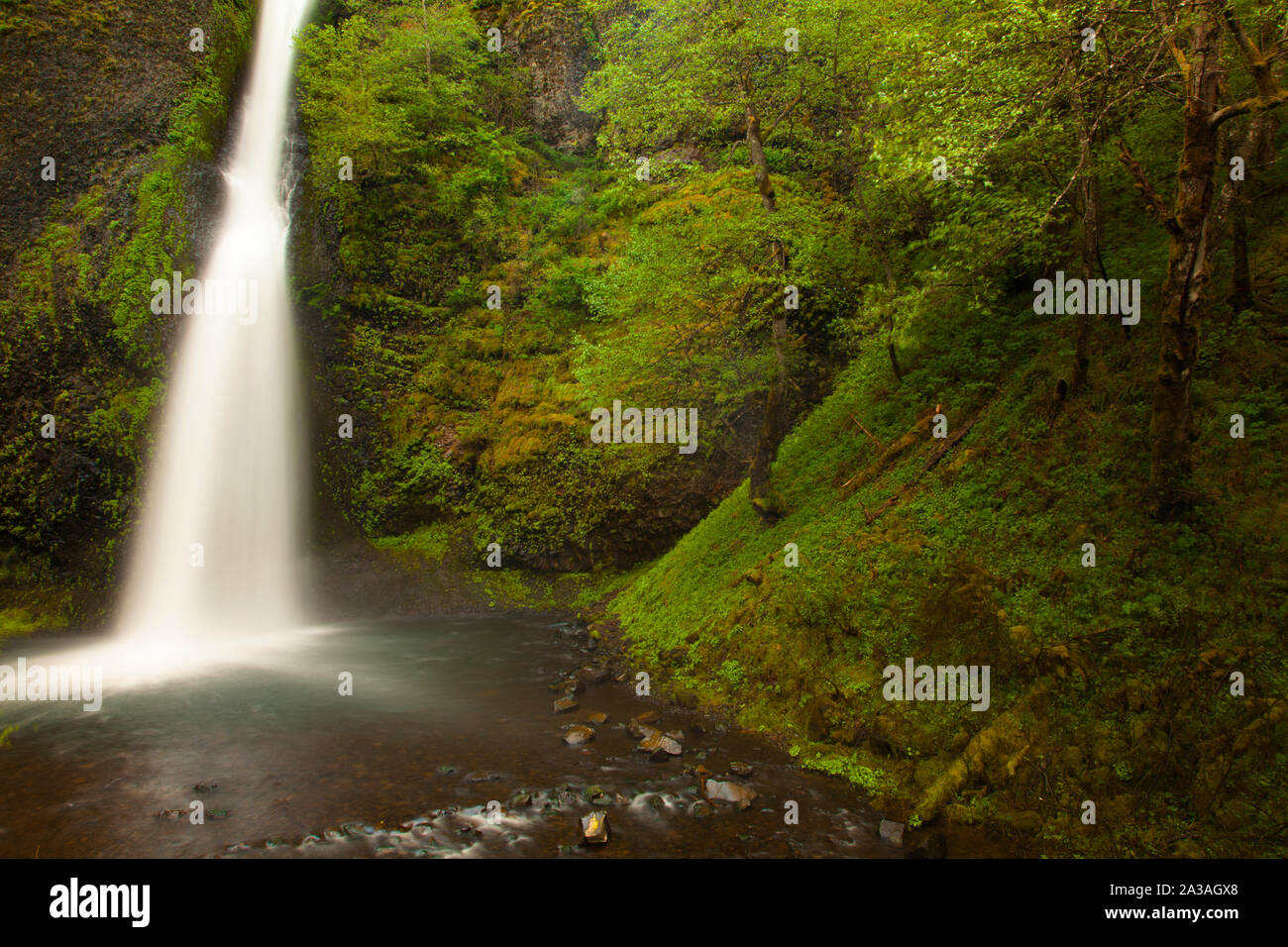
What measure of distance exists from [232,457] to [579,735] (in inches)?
582

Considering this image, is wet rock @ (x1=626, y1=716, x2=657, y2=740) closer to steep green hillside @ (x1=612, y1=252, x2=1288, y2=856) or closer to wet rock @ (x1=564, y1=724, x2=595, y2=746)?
wet rock @ (x1=564, y1=724, x2=595, y2=746)

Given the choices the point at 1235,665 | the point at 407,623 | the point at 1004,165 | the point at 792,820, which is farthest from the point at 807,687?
the point at 407,623

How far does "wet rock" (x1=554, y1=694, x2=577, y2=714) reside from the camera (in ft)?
31.0

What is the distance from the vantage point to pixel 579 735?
27.2ft

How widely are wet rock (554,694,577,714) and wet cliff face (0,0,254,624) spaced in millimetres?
13700

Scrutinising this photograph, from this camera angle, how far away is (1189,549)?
6.29 metres

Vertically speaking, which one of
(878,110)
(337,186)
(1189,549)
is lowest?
(1189,549)

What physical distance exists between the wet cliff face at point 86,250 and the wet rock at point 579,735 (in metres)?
14.5

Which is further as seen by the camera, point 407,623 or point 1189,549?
point 407,623

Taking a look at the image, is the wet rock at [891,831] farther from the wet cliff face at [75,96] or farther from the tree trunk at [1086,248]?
the wet cliff face at [75,96]

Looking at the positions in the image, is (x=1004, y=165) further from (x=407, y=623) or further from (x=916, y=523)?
(x=407, y=623)

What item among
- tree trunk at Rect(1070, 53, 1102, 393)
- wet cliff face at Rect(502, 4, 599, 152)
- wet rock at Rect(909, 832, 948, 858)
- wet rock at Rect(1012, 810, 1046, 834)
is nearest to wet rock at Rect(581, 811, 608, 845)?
wet rock at Rect(909, 832, 948, 858)
